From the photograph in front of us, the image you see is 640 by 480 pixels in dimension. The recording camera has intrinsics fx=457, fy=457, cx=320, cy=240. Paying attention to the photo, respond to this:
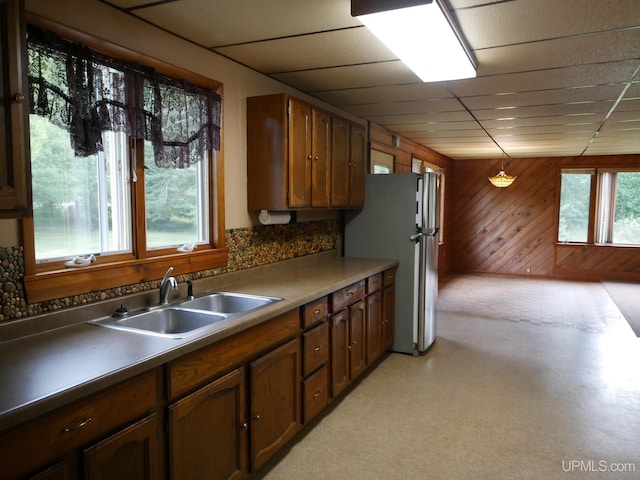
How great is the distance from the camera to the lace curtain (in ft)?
5.86

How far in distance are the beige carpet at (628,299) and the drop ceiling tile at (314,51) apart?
433 centimetres

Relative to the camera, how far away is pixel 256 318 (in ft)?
6.84

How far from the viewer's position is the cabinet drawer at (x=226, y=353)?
1.70m

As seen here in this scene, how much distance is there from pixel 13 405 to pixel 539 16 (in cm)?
249

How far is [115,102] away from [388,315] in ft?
9.20

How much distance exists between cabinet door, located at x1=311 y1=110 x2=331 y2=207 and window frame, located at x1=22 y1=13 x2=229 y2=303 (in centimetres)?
74

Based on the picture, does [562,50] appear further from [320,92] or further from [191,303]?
[191,303]

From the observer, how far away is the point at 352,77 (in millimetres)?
3201

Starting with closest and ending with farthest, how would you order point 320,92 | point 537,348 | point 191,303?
point 191,303 → point 320,92 → point 537,348

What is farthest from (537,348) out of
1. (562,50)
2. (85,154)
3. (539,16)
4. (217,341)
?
(85,154)

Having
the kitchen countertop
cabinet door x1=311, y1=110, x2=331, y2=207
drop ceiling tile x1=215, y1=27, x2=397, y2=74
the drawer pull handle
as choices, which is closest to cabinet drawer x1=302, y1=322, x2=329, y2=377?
the kitchen countertop

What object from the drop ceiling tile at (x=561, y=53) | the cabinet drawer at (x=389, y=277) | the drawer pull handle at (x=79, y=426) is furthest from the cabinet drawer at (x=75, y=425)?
the cabinet drawer at (x=389, y=277)

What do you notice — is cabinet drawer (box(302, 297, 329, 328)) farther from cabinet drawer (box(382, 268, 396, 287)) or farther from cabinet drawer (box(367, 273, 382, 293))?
cabinet drawer (box(382, 268, 396, 287))

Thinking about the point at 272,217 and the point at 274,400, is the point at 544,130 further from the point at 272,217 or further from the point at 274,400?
the point at 274,400
